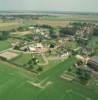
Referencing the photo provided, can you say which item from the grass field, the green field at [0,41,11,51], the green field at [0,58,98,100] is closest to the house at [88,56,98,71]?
the green field at [0,58,98,100]

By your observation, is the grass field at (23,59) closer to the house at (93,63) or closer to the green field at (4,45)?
the green field at (4,45)

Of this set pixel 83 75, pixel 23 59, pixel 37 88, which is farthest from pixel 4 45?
pixel 83 75

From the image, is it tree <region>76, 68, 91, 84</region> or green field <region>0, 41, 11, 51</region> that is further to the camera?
green field <region>0, 41, 11, 51</region>

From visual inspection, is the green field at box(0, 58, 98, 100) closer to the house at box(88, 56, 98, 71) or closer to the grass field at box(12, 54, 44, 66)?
the grass field at box(12, 54, 44, 66)

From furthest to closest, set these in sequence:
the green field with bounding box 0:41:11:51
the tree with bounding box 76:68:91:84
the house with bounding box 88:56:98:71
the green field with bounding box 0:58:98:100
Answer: the green field with bounding box 0:41:11:51 < the house with bounding box 88:56:98:71 < the tree with bounding box 76:68:91:84 < the green field with bounding box 0:58:98:100

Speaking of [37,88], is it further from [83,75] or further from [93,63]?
[93,63]

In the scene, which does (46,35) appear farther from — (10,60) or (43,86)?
(43,86)

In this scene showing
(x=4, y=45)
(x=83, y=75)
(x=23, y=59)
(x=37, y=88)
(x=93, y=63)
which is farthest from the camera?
(x=4, y=45)

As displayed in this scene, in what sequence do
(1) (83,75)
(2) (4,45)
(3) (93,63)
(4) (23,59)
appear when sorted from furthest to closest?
(2) (4,45) < (4) (23,59) < (3) (93,63) < (1) (83,75)

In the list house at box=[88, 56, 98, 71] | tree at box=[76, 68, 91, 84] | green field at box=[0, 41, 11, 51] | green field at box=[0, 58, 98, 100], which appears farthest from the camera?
green field at box=[0, 41, 11, 51]
